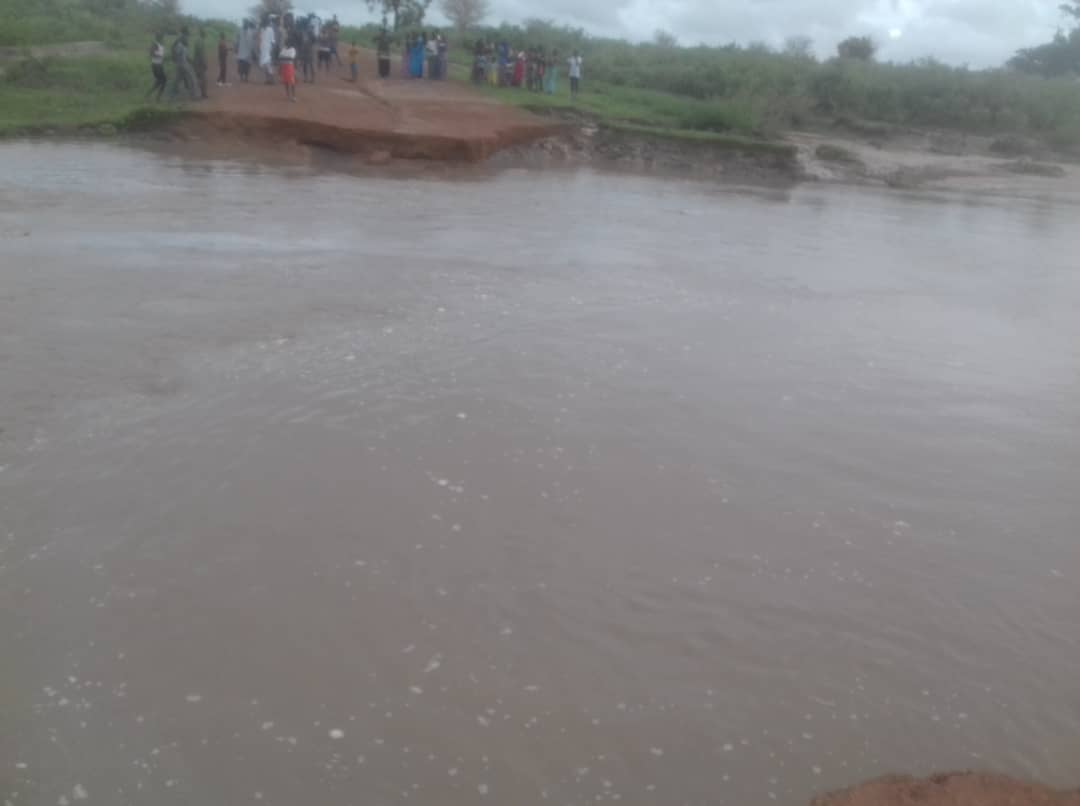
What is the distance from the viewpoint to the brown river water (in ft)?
12.2

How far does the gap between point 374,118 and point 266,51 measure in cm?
365

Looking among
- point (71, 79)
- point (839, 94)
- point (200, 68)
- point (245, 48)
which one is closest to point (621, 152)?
point (245, 48)

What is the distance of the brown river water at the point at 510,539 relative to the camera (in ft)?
12.2

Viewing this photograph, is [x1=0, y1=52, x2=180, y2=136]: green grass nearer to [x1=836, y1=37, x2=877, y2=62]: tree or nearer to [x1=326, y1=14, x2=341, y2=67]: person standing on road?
[x1=326, y1=14, x2=341, y2=67]: person standing on road

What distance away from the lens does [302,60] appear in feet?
83.5

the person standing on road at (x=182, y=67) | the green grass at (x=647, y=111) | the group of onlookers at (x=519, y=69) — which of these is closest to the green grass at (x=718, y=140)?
the green grass at (x=647, y=111)

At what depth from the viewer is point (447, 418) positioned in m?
6.54

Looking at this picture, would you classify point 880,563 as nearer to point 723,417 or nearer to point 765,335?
point 723,417

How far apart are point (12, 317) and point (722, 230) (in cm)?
1031

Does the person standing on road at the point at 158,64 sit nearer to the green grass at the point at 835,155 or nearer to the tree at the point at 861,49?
the green grass at the point at 835,155

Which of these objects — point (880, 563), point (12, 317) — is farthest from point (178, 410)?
point (880, 563)

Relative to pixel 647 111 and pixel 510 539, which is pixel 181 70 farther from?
pixel 510 539

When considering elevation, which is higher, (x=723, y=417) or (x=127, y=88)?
(x=127, y=88)

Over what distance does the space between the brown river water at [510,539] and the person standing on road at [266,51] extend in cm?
1444
